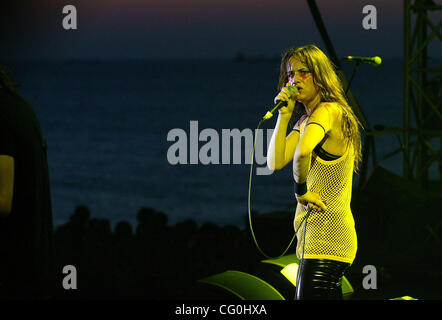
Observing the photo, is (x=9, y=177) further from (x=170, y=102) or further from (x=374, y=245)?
(x=170, y=102)

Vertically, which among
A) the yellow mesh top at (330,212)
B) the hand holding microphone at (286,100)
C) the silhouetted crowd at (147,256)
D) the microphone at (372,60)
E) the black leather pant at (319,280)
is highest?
the microphone at (372,60)

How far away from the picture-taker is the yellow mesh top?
2.78 metres

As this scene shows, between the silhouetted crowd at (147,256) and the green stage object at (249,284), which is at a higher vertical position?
the green stage object at (249,284)

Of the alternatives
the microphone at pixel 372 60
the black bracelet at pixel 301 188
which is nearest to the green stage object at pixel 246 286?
the black bracelet at pixel 301 188

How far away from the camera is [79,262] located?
603 cm

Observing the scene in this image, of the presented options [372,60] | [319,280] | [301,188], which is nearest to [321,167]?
[301,188]

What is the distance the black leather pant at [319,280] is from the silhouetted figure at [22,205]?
998 mm

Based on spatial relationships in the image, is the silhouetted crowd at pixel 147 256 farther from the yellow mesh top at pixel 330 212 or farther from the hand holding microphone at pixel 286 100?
the hand holding microphone at pixel 286 100

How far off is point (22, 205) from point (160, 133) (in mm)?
47658

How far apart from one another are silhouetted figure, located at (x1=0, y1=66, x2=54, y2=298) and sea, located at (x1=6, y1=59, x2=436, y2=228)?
0.25 meters

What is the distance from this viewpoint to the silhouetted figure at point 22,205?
2734 mm

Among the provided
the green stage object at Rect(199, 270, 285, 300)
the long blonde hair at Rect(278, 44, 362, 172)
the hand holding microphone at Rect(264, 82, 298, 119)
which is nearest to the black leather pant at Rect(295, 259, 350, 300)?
the long blonde hair at Rect(278, 44, 362, 172)

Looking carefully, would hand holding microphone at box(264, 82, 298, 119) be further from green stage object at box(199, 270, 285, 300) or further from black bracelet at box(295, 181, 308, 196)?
green stage object at box(199, 270, 285, 300)

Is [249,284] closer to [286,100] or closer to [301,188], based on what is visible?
[301,188]
